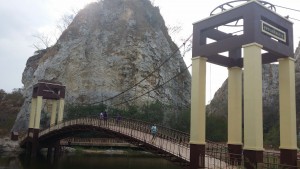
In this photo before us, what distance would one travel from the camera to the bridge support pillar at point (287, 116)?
13.5 metres

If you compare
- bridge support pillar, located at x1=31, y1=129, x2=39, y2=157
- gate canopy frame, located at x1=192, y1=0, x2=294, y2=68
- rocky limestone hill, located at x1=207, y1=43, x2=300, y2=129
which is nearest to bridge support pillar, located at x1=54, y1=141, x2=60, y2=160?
bridge support pillar, located at x1=31, y1=129, x2=39, y2=157

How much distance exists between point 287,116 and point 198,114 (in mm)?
3478

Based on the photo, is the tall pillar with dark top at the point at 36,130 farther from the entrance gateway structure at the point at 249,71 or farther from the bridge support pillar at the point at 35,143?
the entrance gateway structure at the point at 249,71

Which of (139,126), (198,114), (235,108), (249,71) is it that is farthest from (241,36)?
(139,126)

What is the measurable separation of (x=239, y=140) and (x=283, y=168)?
392 centimetres

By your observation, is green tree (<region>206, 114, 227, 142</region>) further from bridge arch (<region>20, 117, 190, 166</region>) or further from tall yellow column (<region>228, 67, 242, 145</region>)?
tall yellow column (<region>228, 67, 242, 145</region>)

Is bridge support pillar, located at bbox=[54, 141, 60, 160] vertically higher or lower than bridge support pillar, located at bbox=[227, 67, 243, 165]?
lower

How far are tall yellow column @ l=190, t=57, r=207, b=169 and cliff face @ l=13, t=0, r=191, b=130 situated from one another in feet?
103

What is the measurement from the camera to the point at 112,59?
49.5m

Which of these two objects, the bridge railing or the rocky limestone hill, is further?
the rocky limestone hill

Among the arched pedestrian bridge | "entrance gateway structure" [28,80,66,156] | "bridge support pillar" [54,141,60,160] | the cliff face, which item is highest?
the cliff face

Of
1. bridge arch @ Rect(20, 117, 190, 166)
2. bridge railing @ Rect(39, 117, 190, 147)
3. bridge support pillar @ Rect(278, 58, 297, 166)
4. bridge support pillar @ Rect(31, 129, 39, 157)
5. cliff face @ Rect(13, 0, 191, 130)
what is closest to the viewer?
bridge support pillar @ Rect(278, 58, 297, 166)

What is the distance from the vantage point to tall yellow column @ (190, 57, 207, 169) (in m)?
13.9

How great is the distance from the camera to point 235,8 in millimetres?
13297
